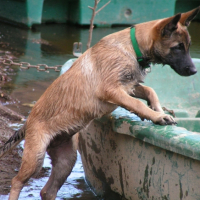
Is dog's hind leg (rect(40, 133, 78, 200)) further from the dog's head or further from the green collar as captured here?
the dog's head

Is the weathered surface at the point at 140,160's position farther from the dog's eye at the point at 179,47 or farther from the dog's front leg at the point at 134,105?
the dog's eye at the point at 179,47

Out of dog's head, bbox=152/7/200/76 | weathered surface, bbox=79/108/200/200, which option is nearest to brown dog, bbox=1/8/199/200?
dog's head, bbox=152/7/200/76

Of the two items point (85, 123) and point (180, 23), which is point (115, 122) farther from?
point (180, 23)

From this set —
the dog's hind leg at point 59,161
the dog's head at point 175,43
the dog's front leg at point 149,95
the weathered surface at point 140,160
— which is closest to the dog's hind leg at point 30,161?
the dog's hind leg at point 59,161

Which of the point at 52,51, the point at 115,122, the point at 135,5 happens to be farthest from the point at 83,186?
the point at 135,5

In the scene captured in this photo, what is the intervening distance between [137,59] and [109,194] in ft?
4.81

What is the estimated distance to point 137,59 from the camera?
354 centimetres

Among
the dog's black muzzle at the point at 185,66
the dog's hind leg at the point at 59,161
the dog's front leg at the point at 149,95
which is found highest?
the dog's black muzzle at the point at 185,66

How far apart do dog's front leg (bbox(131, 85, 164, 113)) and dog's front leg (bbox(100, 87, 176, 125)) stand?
1.38 ft

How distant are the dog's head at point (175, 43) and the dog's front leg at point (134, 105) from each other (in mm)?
507

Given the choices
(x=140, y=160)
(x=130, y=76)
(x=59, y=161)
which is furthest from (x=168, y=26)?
(x=59, y=161)

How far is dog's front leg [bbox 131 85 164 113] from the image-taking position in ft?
12.1

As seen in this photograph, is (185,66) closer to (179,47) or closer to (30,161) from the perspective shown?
(179,47)

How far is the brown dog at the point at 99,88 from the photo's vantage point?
338cm
